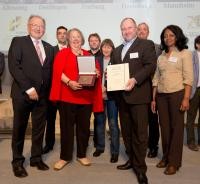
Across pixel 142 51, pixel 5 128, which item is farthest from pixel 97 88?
pixel 5 128

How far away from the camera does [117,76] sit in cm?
305

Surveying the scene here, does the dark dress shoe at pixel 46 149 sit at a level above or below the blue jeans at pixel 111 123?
below

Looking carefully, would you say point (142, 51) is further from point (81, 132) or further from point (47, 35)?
point (47, 35)

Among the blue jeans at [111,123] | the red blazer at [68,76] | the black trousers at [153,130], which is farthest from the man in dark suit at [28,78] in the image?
the black trousers at [153,130]

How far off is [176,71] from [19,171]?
1.83m

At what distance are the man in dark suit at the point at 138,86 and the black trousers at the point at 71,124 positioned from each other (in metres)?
0.57

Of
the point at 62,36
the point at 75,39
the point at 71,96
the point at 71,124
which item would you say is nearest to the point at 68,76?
the point at 71,96

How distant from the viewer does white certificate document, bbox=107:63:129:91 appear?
2.99 metres

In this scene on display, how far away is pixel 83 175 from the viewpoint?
329 cm

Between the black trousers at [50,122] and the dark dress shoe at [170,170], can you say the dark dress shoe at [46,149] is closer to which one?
the black trousers at [50,122]

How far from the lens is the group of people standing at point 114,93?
3.01 meters

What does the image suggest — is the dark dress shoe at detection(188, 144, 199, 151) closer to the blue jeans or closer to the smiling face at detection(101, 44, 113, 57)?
the blue jeans

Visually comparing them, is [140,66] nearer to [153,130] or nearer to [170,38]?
[170,38]

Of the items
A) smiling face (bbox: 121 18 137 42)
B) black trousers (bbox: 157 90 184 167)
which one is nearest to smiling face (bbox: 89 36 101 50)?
smiling face (bbox: 121 18 137 42)
